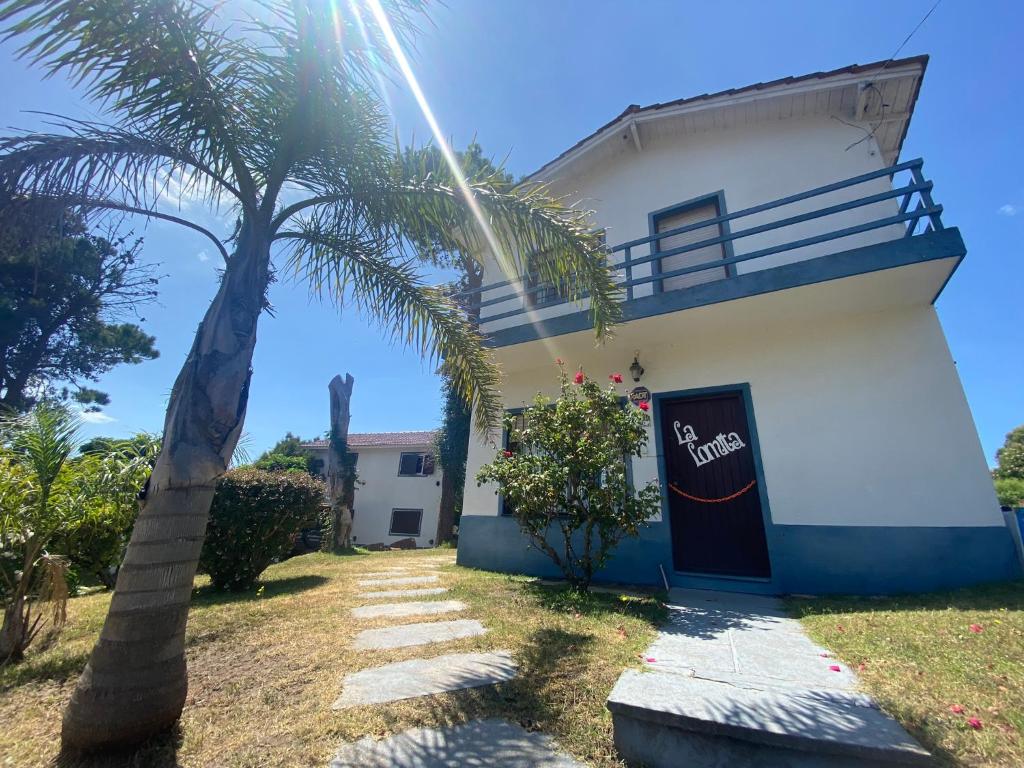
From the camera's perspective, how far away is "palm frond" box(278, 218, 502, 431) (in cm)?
388

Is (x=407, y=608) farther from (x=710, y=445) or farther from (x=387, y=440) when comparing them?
(x=387, y=440)

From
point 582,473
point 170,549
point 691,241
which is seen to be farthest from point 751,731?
point 691,241

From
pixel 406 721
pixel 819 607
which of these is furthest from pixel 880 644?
pixel 406 721

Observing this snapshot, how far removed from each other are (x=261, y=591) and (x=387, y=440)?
18.5m

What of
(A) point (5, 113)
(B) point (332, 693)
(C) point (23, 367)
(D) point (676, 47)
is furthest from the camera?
(C) point (23, 367)

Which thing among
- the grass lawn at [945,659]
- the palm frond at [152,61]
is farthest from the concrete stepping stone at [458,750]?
the palm frond at [152,61]

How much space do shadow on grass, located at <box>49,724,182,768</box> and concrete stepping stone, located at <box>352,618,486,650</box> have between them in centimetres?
145

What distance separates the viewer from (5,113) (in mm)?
2717

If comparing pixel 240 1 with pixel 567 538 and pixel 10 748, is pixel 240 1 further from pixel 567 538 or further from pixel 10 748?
pixel 567 538

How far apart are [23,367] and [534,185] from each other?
19.8 metres

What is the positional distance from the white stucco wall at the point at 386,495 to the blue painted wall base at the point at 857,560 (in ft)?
53.4

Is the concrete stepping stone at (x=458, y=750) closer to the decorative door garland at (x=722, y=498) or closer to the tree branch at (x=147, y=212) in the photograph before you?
the tree branch at (x=147, y=212)

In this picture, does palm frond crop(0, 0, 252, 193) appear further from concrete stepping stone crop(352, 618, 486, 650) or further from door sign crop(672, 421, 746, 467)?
door sign crop(672, 421, 746, 467)

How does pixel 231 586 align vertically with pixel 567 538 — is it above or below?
below
